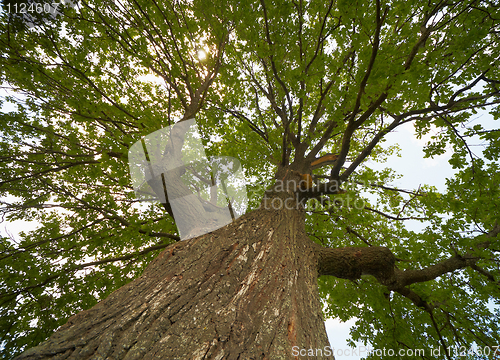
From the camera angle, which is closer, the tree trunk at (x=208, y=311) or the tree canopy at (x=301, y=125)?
the tree trunk at (x=208, y=311)

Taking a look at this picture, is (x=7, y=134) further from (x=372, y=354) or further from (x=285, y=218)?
(x=372, y=354)

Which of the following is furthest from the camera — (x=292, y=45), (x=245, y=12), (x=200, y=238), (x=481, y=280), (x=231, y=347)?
(x=481, y=280)

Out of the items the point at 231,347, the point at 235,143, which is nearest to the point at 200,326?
the point at 231,347

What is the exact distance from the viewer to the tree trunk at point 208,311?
1.06 meters

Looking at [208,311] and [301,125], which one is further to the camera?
[301,125]

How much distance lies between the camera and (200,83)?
5.11 m

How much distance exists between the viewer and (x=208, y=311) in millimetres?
1350

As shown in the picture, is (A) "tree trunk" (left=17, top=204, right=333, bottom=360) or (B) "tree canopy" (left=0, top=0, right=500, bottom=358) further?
(B) "tree canopy" (left=0, top=0, right=500, bottom=358)

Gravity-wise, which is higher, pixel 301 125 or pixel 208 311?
pixel 301 125

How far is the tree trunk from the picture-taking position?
1.06 meters

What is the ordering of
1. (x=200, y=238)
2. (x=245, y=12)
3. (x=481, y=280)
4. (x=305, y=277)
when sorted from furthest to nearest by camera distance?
(x=481, y=280) < (x=245, y=12) < (x=200, y=238) < (x=305, y=277)

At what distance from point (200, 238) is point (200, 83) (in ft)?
14.4

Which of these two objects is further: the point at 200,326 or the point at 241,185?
the point at 241,185

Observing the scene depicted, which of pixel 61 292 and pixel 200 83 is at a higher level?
pixel 200 83
